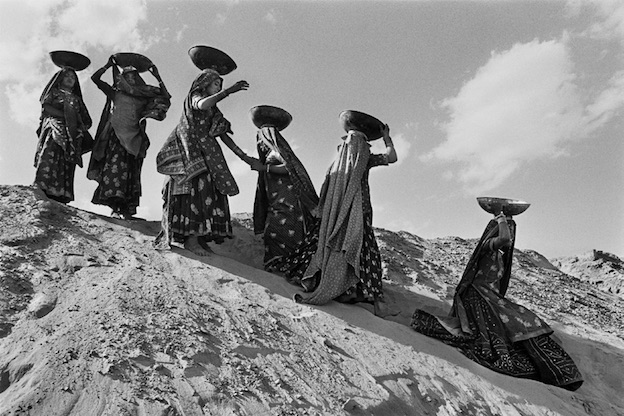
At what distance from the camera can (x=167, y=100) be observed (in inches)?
260

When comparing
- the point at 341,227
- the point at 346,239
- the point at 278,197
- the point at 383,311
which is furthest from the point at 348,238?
the point at 278,197

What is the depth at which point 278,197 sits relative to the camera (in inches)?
242

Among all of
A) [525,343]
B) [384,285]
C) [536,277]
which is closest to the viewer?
[525,343]

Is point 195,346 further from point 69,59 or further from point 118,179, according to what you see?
point 69,59

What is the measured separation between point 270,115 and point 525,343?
351 centimetres

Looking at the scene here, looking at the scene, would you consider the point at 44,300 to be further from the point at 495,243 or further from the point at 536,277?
the point at 536,277

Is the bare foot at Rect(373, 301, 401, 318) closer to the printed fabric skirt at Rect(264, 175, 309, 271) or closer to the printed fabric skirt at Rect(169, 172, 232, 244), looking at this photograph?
the printed fabric skirt at Rect(264, 175, 309, 271)

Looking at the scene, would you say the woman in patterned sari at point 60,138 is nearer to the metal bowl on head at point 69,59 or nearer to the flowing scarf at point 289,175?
the metal bowl on head at point 69,59

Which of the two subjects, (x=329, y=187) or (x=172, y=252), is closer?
(x=172, y=252)

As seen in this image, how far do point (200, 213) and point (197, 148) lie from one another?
0.66 meters

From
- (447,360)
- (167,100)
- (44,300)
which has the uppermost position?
(167,100)

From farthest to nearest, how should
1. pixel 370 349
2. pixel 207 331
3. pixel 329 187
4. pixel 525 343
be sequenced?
pixel 329 187 → pixel 525 343 → pixel 370 349 → pixel 207 331

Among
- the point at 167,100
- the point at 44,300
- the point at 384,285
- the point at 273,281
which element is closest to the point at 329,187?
the point at 273,281

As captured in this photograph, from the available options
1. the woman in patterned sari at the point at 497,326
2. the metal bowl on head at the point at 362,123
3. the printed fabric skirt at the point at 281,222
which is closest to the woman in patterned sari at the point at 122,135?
the printed fabric skirt at the point at 281,222
